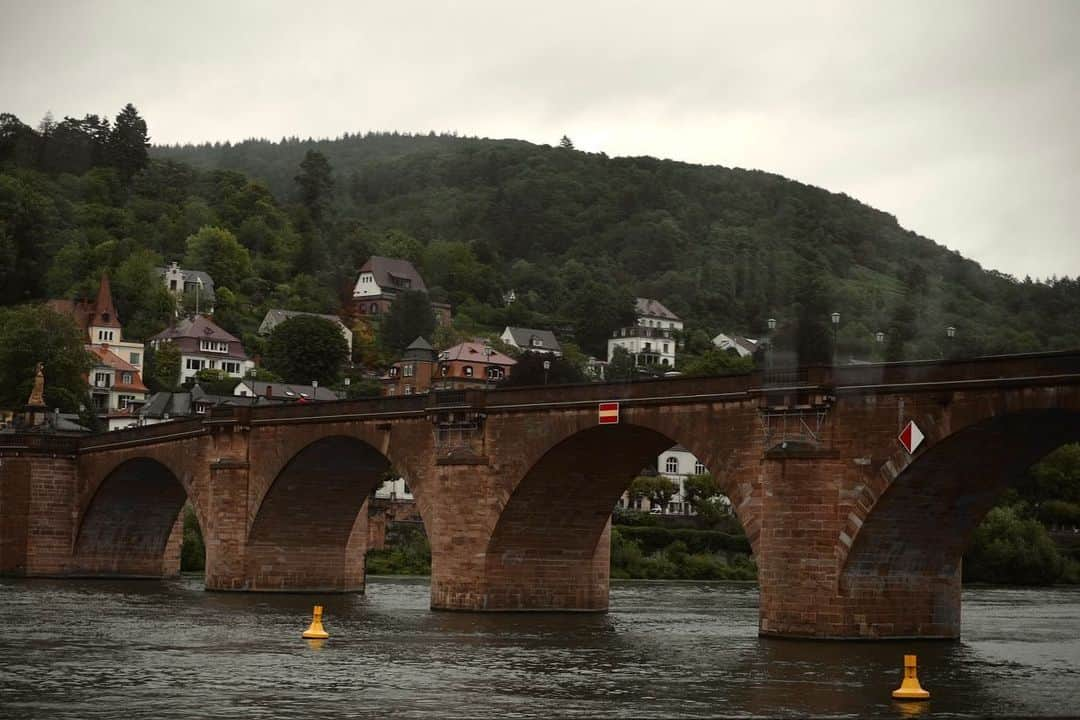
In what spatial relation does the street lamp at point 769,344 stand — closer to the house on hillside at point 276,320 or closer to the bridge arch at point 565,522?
the bridge arch at point 565,522

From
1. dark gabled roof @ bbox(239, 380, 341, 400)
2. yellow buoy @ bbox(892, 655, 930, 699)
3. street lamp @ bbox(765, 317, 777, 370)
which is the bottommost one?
yellow buoy @ bbox(892, 655, 930, 699)

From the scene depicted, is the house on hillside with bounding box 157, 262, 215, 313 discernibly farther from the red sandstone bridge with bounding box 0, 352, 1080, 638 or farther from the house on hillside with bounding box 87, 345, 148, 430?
the red sandstone bridge with bounding box 0, 352, 1080, 638

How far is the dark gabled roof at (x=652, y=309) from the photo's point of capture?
630 ft

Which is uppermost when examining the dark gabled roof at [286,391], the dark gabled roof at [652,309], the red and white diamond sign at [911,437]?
the dark gabled roof at [652,309]

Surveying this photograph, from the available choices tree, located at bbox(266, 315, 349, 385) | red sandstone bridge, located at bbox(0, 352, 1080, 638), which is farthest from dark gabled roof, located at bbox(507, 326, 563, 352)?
red sandstone bridge, located at bbox(0, 352, 1080, 638)

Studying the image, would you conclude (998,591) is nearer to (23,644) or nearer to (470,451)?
(470,451)

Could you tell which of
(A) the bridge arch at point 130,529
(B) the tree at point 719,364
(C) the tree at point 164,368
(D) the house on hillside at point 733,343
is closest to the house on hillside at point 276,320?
(C) the tree at point 164,368

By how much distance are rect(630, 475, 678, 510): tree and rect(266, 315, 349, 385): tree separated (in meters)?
47.2

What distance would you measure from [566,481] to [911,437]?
1740 centimetres

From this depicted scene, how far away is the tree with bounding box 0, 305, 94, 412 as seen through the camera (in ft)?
442

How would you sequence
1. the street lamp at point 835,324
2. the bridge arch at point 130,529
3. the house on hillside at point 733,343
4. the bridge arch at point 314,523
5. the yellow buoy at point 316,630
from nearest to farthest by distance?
the street lamp at point 835,324
the yellow buoy at point 316,630
the bridge arch at point 314,523
the bridge arch at point 130,529
the house on hillside at point 733,343

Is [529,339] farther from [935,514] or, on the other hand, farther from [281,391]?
[935,514]

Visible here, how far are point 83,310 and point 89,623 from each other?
12260cm

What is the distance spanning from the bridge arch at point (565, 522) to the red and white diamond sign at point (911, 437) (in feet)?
40.8
